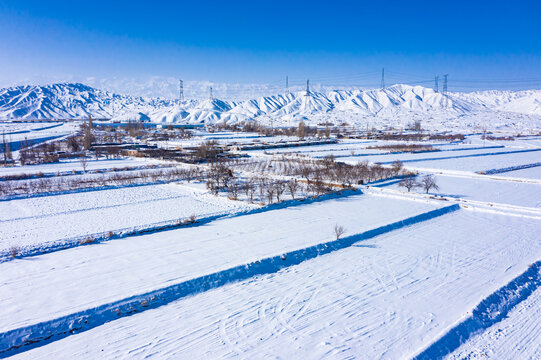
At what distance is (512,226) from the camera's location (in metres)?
8.32

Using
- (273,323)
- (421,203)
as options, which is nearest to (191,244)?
(273,323)

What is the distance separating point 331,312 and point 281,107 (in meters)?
91.8

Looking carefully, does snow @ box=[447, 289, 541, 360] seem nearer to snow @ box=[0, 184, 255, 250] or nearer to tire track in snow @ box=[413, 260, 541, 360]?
tire track in snow @ box=[413, 260, 541, 360]

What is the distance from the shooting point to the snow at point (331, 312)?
392 centimetres

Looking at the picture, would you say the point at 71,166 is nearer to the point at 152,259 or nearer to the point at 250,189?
the point at 250,189

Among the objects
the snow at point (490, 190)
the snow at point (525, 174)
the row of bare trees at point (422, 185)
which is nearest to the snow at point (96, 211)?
the row of bare trees at point (422, 185)

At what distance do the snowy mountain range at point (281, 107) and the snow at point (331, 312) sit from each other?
60.7 m

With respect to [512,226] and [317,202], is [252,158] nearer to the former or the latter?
[317,202]

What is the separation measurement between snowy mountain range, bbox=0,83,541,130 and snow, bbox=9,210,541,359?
199 ft

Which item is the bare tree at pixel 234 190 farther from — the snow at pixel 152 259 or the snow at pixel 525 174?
the snow at pixel 525 174

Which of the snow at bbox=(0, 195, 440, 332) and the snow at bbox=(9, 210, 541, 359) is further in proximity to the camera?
the snow at bbox=(0, 195, 440, 332)

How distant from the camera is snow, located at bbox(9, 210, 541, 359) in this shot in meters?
3.92

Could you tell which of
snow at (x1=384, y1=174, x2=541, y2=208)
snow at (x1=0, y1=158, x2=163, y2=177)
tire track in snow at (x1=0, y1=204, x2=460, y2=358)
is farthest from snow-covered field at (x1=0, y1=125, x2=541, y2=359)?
snow at (x1=0, y1=158, x2=163, y2=177)

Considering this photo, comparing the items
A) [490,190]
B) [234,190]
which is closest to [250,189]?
[234,190]
